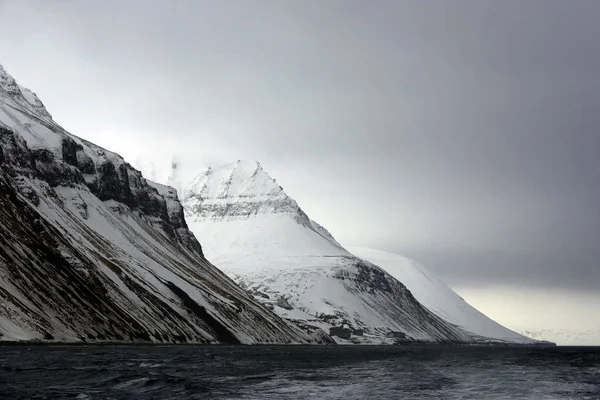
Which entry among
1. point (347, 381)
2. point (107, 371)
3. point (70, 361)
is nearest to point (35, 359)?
point (70, 361)

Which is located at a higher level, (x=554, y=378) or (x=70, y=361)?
(x=554, y=378)

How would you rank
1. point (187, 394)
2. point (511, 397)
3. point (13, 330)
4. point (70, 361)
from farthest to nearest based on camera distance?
point (13, 330) < point (70, 361) < point (511, 397) < point (187, 394)

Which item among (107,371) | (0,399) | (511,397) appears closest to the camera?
(0,399)

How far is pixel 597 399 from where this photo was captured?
263ft

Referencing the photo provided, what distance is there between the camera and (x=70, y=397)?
69.4 m

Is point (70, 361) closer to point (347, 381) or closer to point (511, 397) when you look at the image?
point (347, 381)

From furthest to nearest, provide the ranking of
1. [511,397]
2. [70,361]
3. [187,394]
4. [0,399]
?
[70,361] → [511,397] → [187,394] → [0,399]

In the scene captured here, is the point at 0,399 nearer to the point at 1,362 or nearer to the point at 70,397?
the point at 70,397

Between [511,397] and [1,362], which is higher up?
[511,397]

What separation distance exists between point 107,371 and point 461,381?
43.5 meters

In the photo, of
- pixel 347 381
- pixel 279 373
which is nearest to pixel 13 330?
pixel 279 373

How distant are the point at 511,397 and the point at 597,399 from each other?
810 centimetres

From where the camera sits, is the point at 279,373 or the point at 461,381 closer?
the point at 461,381

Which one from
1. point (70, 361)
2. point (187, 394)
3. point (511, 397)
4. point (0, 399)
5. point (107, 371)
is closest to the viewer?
point (0, 399)
